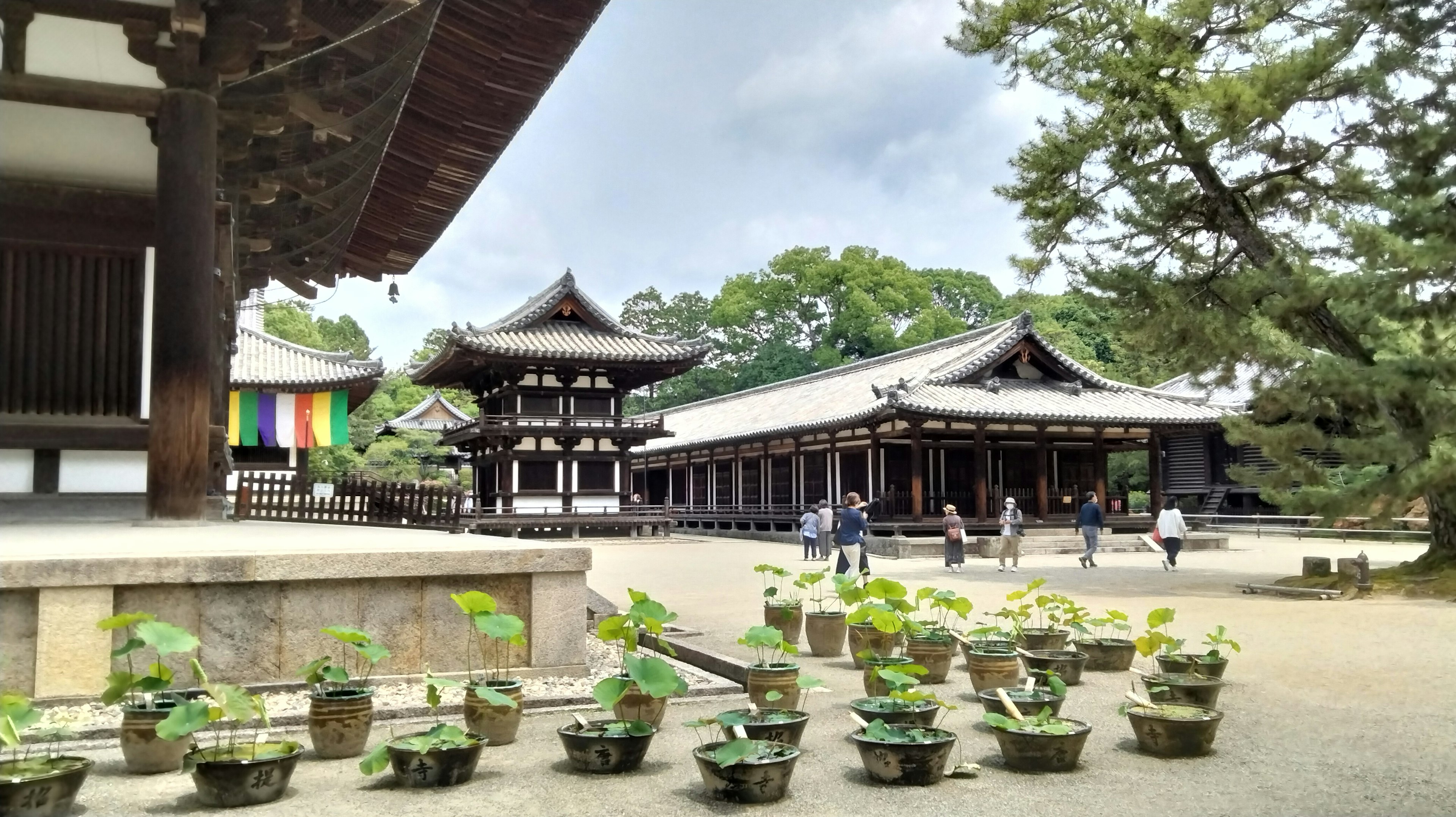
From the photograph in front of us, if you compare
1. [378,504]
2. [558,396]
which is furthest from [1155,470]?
[378,504]

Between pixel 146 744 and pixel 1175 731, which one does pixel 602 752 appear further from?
pixel 1175 731

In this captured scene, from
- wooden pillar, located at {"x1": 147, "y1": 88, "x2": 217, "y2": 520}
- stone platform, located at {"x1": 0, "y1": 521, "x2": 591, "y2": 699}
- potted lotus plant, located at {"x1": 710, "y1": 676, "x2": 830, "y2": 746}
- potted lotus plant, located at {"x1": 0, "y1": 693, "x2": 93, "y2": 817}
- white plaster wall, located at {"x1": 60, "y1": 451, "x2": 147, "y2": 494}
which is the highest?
wooden pillar, located at {"x1": 147, "y1": 88, "x2": 217, "y2": 520}

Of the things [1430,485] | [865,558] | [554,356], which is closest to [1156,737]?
[1430,485]

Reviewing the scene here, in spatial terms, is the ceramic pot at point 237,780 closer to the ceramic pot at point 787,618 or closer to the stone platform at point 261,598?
the stone platform at point 261,598

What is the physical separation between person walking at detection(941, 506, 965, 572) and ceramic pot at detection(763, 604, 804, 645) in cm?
959

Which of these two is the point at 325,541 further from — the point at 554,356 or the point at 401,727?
the point at 554,356

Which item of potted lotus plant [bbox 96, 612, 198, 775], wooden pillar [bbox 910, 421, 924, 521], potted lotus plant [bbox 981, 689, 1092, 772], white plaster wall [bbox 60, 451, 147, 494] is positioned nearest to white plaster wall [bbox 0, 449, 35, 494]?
white plaster wall [bbox 60, 451, 147, 494]

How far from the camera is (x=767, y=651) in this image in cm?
874

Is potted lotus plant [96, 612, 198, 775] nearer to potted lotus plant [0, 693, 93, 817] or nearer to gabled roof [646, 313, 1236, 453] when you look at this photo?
potted lotus plant [0, 693, 93, 817]

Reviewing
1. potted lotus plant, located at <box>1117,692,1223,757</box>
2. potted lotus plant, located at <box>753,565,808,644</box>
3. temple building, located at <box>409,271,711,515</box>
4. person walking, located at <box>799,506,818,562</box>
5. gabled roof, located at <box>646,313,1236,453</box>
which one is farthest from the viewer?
temple building, located at <box>409,271,711,515</box>

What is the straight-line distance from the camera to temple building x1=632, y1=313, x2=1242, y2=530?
1028 inches

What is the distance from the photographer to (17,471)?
7363mm

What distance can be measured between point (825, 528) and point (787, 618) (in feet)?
45.1

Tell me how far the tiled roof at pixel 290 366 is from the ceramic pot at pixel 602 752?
2105 cm
